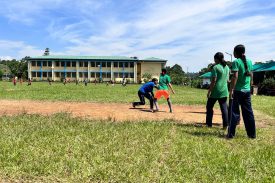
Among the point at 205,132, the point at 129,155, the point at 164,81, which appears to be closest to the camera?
the point at 129,155

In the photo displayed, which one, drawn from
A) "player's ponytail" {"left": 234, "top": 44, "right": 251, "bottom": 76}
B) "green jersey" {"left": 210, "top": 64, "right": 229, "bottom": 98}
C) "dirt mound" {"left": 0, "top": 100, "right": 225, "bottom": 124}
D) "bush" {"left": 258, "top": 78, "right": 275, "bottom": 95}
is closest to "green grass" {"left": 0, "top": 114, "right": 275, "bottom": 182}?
"green jersey" {"left": 210, "top": 64, "right": 229, "bottom": 98}

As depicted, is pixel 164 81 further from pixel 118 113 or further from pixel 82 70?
pixel 82 70

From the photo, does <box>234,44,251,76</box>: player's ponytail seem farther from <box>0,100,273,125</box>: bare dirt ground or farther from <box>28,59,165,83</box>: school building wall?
<box>28,59,165,83</box>: school building wall

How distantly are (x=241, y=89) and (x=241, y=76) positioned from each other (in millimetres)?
280

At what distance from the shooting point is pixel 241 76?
7234 millimetres

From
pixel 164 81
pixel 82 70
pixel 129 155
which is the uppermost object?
pixel 82 70

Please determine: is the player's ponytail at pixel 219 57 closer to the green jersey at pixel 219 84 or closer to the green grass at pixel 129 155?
the green jersey at pixel 219 84

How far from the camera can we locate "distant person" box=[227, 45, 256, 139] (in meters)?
7.17

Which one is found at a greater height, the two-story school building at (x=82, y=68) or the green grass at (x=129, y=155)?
the two-story school building at (x=82, y=68)

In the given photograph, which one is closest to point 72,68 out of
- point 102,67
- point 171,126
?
point 102,67

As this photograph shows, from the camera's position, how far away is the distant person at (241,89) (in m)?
7.17

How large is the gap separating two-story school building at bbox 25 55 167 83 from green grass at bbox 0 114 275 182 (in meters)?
89.2

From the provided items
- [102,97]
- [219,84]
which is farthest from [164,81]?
[102,97]

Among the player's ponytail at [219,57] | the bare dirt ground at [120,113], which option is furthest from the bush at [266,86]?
the player's ponytail at [219,57]
